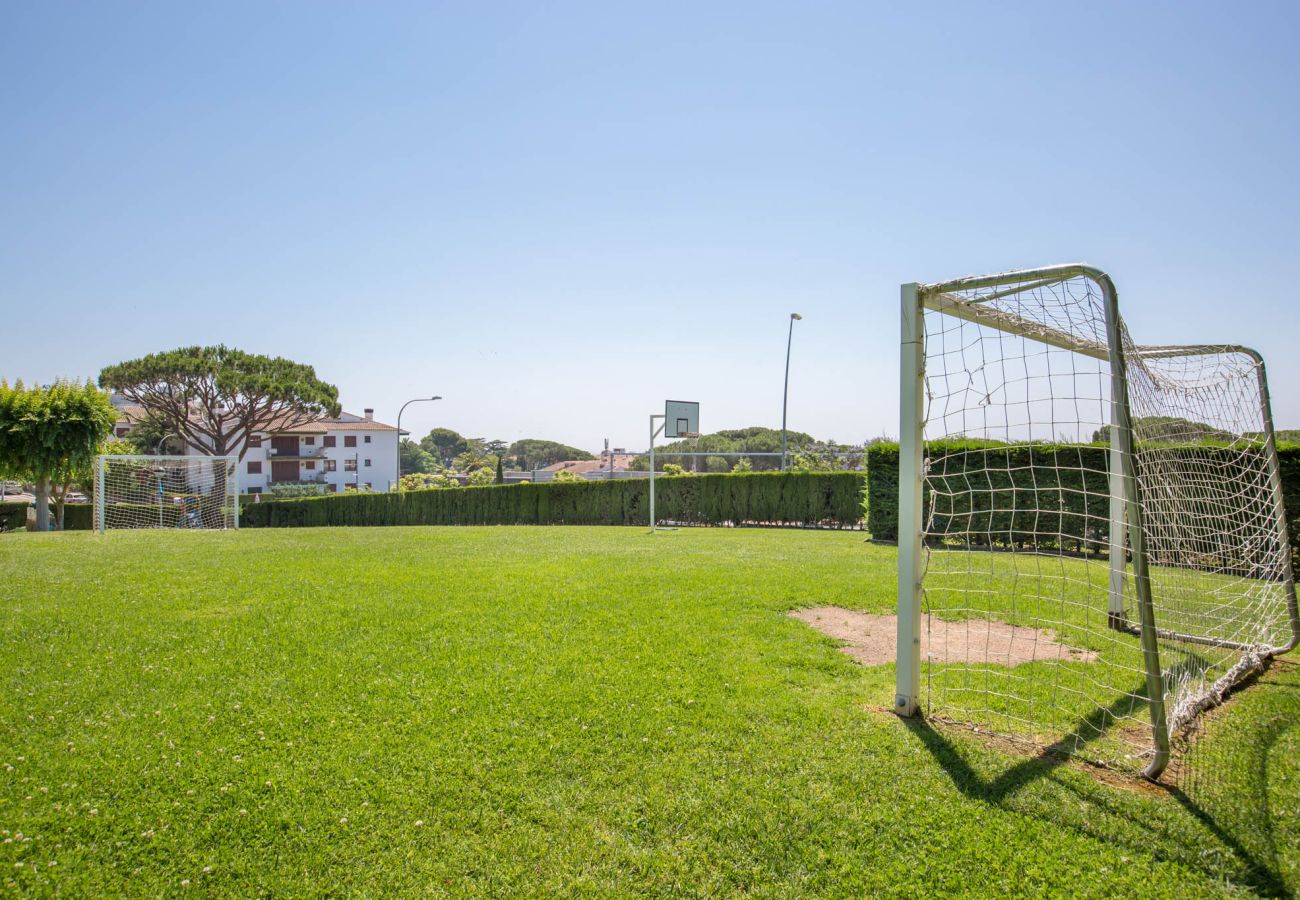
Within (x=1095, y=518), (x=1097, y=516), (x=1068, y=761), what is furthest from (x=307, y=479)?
(x=1068, y=761)

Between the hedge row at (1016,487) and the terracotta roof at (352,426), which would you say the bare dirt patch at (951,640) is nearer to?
the hedge row at (1016,487)

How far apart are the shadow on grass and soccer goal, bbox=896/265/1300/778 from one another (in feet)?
0.13

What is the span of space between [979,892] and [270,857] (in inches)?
93.4

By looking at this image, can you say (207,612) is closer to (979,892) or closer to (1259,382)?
(979,892)

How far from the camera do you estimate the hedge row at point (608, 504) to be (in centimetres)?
1750

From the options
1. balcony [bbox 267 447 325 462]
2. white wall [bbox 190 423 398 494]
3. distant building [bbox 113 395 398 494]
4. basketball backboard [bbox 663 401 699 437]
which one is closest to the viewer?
basketball backboard [bbox 663 401 699 437]

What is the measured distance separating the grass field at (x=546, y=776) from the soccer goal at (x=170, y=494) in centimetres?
1568

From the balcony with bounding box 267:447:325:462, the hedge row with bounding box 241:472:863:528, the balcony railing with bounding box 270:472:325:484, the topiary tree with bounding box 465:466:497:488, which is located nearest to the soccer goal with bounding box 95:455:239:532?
the hedge row with bounding box 241:472:863:528

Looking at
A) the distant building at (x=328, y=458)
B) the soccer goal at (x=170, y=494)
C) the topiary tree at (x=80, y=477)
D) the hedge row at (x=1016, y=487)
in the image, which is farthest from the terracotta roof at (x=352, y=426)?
the hedge row at (x=1016, y=487)

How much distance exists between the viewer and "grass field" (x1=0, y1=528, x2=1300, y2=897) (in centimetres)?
231

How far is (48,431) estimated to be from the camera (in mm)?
17562

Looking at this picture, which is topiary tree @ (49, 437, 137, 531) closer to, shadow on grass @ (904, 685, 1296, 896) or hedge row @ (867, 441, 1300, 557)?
hedge row @ (867, 441, 1300, 557)

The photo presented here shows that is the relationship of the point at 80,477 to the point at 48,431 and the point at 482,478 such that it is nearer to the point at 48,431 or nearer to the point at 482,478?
the point at 48,431

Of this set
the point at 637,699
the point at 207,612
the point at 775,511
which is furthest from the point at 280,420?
the point at 637,699
